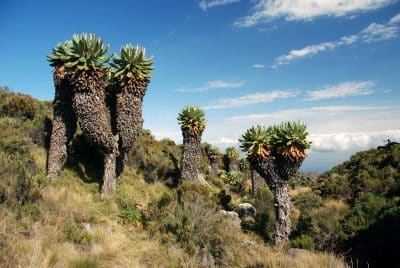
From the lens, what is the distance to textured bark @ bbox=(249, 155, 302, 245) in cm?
1368

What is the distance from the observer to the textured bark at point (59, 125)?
13.5 m

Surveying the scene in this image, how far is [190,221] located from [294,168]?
6.17 meters

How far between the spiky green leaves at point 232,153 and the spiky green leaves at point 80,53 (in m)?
24.5

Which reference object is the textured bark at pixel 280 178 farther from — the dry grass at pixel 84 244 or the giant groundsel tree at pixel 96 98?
the giant groundsel tree at pixel 96 98

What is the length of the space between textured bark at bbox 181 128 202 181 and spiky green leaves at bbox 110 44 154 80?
20.5 ft

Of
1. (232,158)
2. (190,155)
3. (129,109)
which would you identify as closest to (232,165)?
(232,158)

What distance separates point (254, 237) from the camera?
13.8 meters

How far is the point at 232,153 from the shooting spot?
3625cm

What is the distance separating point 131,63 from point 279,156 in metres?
7.72

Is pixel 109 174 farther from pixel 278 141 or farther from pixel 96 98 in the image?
pixel 278 141

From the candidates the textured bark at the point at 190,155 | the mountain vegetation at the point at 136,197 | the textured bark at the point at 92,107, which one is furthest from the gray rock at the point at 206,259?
the textured bark at the point at 190,155

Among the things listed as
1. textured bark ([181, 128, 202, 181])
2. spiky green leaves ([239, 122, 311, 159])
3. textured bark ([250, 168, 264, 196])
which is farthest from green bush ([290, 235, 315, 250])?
textured bark ([250, 168, 264, 196])

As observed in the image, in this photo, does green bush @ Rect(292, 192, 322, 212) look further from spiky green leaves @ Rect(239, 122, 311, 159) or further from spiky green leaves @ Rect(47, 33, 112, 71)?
spiky green leaves @ Rect(47, 33, 112, 71)

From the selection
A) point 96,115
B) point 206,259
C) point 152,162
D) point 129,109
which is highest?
point 129,109
